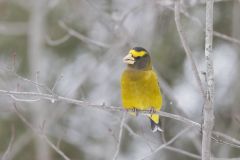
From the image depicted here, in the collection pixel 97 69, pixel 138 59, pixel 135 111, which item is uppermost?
pixel 138 59

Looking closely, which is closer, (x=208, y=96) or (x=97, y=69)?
(x=208, y=96)

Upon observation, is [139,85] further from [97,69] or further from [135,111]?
[97,69]

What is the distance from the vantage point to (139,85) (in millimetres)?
5703

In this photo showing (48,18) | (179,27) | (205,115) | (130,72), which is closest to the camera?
(179,27)

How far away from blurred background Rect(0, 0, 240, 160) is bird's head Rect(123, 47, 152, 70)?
1.70 m

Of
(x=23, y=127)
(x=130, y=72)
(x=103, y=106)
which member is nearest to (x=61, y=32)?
(x=23, y=127)

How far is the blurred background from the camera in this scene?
27.4ft

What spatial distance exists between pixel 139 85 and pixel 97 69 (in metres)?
3.87

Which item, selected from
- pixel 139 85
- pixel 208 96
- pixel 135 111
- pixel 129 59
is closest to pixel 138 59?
pixel 129 59

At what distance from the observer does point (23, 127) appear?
31.1ft

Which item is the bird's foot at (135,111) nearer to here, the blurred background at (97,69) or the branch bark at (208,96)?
the branch bark at (208,96)

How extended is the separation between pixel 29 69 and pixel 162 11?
10.4 ft

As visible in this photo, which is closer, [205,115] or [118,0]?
[205,115]

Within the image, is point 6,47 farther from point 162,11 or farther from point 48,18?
point 162,11
